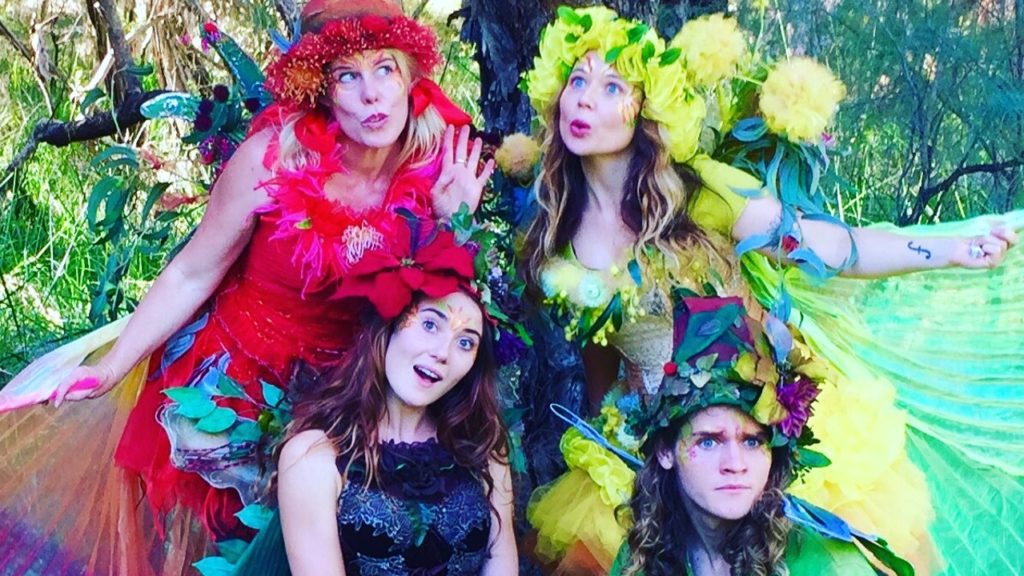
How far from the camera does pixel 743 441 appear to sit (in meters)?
2.26

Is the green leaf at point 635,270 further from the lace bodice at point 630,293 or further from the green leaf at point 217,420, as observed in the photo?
the green leaf at point 217,420

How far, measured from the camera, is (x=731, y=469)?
7.32 ft

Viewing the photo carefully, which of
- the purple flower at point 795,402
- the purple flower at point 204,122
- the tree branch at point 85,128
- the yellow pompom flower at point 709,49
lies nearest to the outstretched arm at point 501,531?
the purple flower at point 795,402

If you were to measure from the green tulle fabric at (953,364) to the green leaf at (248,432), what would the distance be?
1.00 m

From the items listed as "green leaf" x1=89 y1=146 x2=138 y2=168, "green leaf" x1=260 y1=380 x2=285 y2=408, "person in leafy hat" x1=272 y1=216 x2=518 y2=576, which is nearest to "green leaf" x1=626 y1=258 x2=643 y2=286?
"person in leafy hat" x1=272 y1=216 x2=518 y2=576

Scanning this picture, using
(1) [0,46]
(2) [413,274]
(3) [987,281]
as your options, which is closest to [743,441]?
(2) [413,274]

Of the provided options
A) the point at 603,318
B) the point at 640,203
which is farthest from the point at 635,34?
the point at 603,318

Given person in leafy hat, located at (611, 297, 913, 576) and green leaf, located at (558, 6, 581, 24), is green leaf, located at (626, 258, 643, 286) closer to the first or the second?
person in leafy hat, located at (611, 297, 913, 576)

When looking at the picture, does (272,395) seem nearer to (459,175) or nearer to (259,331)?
(259,331)

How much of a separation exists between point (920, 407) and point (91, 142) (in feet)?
12.8

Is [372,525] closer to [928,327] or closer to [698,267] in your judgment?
[698,267]

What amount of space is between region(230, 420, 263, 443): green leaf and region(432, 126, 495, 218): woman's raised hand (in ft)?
1.76

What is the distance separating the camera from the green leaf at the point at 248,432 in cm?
268

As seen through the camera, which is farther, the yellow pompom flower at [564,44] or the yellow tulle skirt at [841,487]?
the yellow pompom flower at [564,44]
